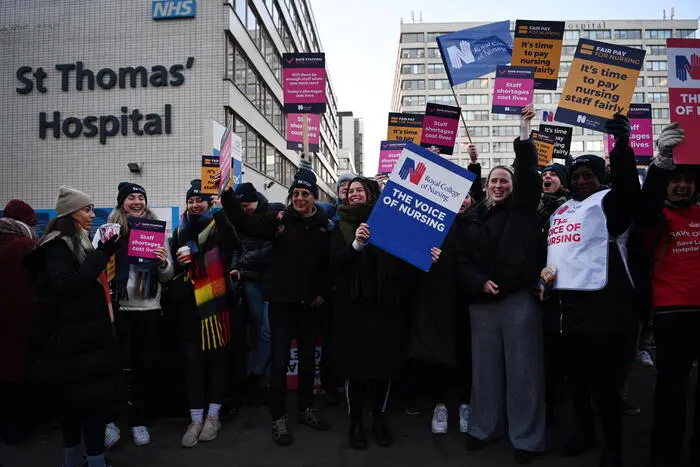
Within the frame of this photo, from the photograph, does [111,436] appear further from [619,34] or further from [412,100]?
[619,34]

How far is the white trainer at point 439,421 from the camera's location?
4035 millimetres

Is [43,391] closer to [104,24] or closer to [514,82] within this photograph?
[514,82]

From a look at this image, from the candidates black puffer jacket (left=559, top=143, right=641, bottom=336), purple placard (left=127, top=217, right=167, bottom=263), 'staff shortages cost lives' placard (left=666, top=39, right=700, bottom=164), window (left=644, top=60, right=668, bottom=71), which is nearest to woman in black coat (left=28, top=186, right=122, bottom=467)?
purple placard (left=127, top=217, right=167, bottom=263)

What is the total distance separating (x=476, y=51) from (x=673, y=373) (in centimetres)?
487

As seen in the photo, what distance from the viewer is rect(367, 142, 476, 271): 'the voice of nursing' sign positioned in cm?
352

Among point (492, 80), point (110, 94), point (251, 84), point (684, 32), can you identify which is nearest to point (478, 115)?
point (492, 80)

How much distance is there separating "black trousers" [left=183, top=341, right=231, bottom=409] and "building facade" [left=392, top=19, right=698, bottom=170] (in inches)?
2693

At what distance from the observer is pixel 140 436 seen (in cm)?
394

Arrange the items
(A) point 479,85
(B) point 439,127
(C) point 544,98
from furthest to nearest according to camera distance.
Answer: (A) point 479,85 → (C) point 544,98 → (B) point 439,127

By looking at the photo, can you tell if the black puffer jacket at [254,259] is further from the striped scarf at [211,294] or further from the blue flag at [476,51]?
the blue flag at [476,51]

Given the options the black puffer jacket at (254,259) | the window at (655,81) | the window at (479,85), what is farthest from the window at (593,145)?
the black puffer jacket at (254,259)

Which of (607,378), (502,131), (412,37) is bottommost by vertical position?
(607,378)

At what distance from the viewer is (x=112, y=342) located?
315cm

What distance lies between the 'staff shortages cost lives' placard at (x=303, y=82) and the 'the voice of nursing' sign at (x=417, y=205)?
4323mm
